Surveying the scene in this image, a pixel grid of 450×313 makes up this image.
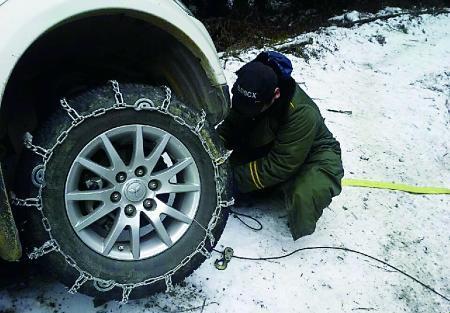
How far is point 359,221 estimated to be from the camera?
3951 mm

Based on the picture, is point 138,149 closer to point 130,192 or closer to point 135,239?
point 130,192

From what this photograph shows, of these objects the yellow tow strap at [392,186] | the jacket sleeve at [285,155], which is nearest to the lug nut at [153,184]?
the jacket sleeve at [285,155]

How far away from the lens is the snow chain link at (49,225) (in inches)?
97.0

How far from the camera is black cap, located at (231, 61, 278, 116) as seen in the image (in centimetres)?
327

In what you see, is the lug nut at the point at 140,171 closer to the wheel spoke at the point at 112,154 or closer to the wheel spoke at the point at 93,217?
the wheel spoke at the point at 112,154

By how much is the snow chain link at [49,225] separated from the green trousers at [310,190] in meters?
0.85

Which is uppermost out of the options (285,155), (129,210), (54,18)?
(54,18)

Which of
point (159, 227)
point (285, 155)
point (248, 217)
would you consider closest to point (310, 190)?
point (285, 155)

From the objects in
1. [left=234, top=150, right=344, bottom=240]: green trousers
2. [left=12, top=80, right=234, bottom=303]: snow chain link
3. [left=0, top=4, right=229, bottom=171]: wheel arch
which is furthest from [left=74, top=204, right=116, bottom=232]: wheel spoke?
[left=234, top=150, right=344, bottom=240]: green trousers

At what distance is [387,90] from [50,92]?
12.5ft

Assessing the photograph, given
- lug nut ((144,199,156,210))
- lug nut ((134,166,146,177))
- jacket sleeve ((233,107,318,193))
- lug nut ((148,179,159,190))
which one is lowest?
jacket sleeve ((233,107,318,193))

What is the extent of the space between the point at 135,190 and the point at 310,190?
130cm

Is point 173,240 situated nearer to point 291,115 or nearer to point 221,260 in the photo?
point 221,260

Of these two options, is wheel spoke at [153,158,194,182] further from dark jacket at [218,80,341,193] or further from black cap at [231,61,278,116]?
dark jacket at [218,80,341,193]
